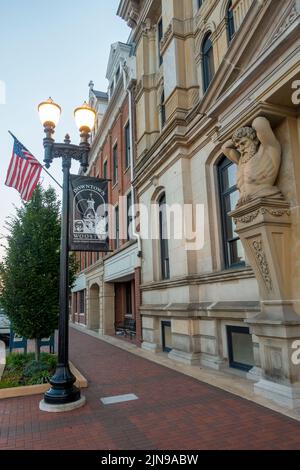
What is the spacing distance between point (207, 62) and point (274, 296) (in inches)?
322

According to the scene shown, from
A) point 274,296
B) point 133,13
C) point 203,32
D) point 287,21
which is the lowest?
point 274,296

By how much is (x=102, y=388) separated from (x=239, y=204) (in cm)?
496

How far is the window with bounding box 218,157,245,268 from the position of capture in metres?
9.30

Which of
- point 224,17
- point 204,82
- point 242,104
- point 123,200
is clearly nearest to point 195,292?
point 242,104

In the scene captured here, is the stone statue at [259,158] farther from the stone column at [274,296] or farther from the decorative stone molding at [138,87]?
the decorative stone molding at [138,87]

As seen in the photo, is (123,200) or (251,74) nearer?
(251,74)

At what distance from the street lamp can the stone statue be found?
10.5 feet

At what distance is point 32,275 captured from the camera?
9711 mm

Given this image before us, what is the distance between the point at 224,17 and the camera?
996 cm

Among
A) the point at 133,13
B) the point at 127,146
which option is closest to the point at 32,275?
the point at 127,146

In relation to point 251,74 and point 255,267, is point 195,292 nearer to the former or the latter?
point 255,267

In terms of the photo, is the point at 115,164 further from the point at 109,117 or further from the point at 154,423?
the point at 154,423

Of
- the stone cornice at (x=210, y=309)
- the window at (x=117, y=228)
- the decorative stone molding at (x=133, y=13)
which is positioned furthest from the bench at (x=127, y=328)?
the decorative stone molding at (x=133, y=13)

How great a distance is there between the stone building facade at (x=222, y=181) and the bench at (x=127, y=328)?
3.56m
